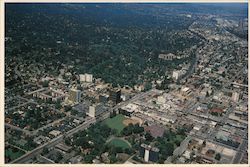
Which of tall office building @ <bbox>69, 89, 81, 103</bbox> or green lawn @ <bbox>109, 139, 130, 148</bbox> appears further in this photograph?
tall office building @ <bbox>69, 89, 81, 103</bbox>

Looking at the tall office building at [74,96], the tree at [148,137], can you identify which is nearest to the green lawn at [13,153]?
the tree at [148,137]

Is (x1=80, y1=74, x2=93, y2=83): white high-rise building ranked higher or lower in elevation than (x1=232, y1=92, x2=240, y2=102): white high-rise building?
higher

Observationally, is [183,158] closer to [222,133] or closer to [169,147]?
[169,147]

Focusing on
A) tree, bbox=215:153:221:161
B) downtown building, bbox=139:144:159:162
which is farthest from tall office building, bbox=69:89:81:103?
tree, bbox=215:153:221:161

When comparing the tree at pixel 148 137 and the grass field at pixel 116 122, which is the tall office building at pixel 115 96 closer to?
the grass field at pixel 116 122

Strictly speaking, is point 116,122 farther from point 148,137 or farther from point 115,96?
point 115,96

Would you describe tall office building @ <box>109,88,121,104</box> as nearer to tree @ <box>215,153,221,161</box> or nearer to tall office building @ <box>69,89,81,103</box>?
tall office building @ <box>69,89,81,103</box>

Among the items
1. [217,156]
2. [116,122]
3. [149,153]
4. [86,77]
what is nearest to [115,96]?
[116,122]
